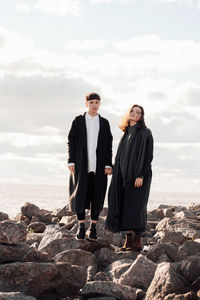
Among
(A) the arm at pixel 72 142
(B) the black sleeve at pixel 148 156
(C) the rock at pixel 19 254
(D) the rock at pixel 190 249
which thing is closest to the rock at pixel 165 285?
(C) the rock at pixel 19 254

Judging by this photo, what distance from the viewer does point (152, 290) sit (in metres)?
5.27

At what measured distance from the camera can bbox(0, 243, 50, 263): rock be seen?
19.6 ft

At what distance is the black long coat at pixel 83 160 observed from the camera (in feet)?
25.2

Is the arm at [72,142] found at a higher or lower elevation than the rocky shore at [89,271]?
higher

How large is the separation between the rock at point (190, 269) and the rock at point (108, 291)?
70cm

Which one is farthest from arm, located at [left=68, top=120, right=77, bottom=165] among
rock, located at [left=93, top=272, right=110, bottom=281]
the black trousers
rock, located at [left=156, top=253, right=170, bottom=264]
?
rock, located at [left=93, top=272, right=110, bottom=281]

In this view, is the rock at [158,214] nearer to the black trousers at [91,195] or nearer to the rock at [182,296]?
the black trousers at [91,195]

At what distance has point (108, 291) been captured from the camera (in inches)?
209

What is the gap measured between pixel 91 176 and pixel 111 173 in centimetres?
30

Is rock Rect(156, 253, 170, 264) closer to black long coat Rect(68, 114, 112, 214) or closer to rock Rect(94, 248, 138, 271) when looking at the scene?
rock Rect(94, 248, 138, 271)

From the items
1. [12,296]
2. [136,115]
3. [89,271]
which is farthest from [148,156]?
[12,296]

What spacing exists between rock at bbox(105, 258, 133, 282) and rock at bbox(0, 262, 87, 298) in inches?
26.4

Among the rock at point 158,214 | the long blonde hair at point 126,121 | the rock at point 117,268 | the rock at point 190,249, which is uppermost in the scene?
the long blonde hair at point 126,121

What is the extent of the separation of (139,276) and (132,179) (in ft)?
6.11
